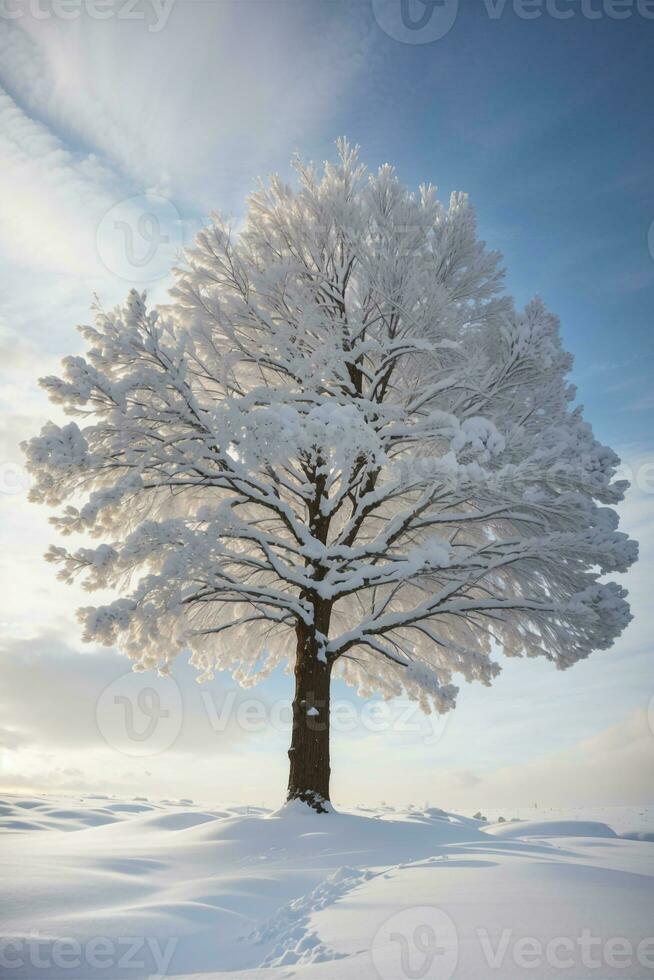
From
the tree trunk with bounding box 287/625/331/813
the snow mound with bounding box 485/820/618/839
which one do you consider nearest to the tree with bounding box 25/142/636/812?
the tree trunk with bounding box 287/625/331/813

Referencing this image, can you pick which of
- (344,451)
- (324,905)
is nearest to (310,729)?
(344,451)

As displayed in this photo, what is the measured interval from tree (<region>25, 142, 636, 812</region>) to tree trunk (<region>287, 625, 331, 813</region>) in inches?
1.2

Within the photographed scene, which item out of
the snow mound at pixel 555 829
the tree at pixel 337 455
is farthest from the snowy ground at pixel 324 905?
the tree at pixel 337 455

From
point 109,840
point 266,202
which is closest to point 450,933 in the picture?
point 109,840

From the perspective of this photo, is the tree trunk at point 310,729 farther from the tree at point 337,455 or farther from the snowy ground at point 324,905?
the snowy ground at point 324,905

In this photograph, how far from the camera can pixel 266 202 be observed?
1023 cm

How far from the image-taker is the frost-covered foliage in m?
7.92

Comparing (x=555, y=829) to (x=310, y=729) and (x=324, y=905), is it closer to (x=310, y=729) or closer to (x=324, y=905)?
(x=310, y=729)

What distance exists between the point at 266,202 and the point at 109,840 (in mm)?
9772

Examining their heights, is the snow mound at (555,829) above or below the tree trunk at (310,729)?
below

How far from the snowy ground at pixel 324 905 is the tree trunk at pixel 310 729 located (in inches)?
42.8

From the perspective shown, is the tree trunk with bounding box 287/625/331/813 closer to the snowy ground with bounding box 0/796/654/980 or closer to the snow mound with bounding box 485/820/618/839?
the snowy ground with bounding box 0/796/654/980

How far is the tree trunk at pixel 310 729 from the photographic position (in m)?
8.57

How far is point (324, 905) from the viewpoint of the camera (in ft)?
13.5
